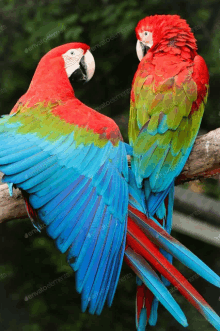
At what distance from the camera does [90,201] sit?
1084mm

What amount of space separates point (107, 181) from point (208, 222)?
1.10 meters

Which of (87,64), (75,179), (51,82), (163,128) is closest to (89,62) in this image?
(87,64)

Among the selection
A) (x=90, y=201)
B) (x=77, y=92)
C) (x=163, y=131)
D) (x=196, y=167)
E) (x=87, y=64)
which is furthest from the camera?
(x=77, y=92)

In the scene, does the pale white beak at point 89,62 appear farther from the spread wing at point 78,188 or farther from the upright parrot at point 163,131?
the spread wing at point 78,188

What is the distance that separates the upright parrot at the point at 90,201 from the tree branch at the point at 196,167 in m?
0.15

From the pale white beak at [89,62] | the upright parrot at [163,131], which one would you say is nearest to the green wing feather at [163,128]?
the upright parrot at [163,131]

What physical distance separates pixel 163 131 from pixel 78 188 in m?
0.33

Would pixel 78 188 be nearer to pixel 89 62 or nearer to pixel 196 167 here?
pixel 196 167

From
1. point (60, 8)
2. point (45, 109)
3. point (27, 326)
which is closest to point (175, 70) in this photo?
point (45, 109)

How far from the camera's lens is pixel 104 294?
1.02 metres

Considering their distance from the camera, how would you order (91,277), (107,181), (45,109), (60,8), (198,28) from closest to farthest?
(91,277) < (107,181) < (45,109) < (198,28) < (60,8)

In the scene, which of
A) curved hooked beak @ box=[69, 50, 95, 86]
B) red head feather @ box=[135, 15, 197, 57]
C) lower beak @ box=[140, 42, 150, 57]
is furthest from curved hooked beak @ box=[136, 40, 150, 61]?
curved hooked beak @ box=[69, 50, 95, 86]

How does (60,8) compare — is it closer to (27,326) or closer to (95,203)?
(95,203)

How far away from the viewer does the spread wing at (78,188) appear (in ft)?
3.38
